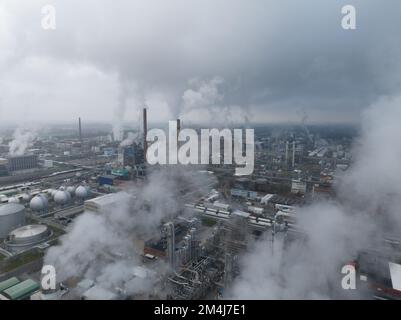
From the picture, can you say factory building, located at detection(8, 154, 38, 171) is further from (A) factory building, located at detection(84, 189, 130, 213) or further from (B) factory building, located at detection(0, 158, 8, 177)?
(A) factory building, located at detection(84, 189, 130, 213)

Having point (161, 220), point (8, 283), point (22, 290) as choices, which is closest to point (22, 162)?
point (161, 220)

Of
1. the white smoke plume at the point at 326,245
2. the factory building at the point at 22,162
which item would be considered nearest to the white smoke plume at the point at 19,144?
the factory building at the point at 22,162

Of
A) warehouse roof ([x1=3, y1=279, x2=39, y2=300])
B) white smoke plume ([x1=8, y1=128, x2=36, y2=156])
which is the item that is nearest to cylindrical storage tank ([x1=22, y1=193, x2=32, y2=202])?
warehouse roof ([x1=3, y1=279, x2=39, y2=300])

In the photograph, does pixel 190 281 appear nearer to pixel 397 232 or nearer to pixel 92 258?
pixel 92 258

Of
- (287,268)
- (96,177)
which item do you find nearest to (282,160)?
(96,177)

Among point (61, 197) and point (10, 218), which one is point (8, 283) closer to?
point (10, 218)
